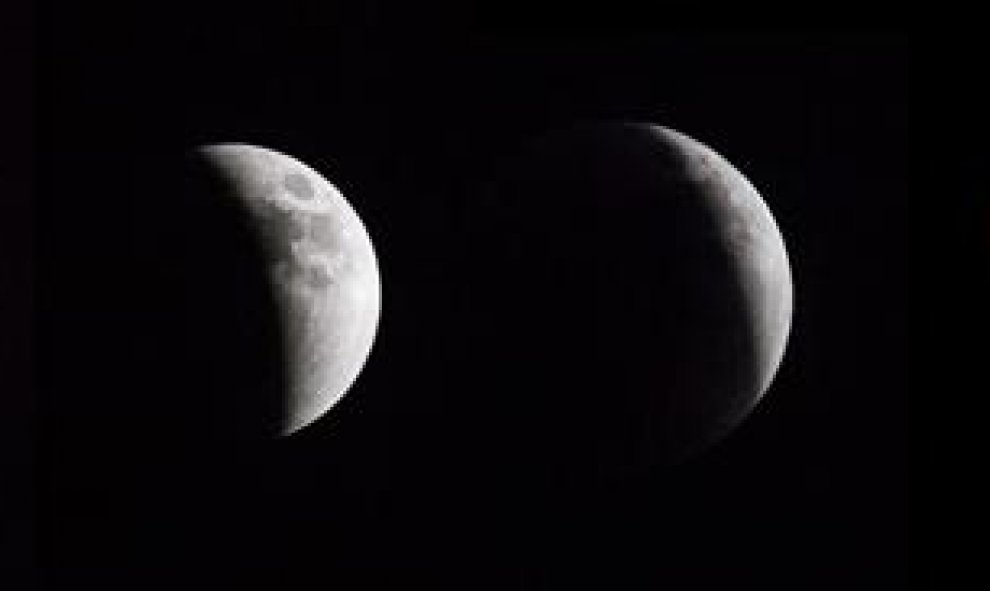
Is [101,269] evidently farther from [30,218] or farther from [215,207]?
[30,218]

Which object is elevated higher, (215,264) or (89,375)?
(215,264)

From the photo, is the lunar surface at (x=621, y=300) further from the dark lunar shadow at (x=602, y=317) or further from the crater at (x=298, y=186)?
the crater at (x=298, y=186)

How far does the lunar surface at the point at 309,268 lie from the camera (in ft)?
20.5

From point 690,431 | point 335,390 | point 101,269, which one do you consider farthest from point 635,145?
point 101,269

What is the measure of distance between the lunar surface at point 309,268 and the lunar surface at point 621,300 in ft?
2.30

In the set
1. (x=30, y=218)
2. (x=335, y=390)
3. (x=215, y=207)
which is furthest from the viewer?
(x=30, y=218)

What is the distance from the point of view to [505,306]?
19.8 ft

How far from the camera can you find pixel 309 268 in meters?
6.29

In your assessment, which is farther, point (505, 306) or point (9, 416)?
point (9, 416)

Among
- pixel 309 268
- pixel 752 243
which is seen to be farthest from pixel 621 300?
pixel 309 268

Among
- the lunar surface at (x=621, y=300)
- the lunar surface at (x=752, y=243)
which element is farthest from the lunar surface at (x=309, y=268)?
the lunar surface at (x=752, y=243)

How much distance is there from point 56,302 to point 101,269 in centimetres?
62

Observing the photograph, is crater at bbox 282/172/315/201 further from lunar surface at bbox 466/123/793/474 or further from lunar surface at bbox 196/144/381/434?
lunar surface at bbox 466/123/793/474

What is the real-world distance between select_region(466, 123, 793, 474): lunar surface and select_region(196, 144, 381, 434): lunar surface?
700 millimetres
